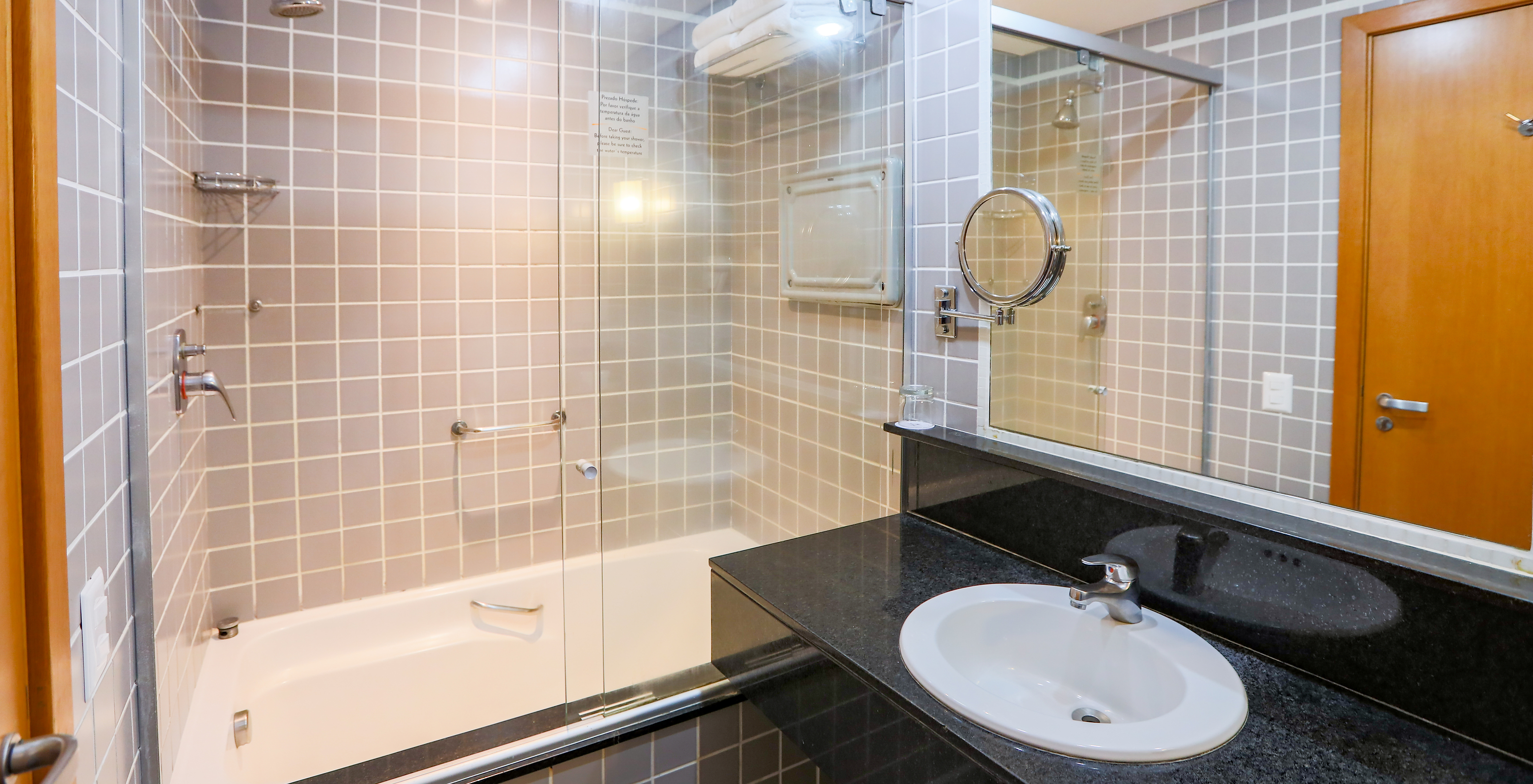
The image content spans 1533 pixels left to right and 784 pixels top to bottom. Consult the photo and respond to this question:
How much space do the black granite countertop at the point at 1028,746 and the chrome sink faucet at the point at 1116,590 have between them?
0.12m

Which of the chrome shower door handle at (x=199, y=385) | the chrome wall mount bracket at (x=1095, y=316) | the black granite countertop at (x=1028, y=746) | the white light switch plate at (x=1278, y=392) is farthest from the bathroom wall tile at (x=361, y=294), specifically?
the white light switch plate at (x=1278, y=392)

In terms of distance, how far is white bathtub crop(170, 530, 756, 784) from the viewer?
1.62 metres

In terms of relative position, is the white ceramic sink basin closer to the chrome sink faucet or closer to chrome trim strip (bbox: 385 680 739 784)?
the chrome sink faucet

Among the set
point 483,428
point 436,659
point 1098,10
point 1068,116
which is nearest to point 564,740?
point 436,659

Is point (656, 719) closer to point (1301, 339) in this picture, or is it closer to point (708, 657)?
point (708, 657)

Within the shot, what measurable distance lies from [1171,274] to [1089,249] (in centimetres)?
18

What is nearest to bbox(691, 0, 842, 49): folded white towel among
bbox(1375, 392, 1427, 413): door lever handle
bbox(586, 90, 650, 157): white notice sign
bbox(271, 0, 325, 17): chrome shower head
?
bbox(586, 90, 650, 157): white notice sign

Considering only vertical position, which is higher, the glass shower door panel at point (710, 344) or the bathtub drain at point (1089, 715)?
the glass shower door panel at point (710, 344)

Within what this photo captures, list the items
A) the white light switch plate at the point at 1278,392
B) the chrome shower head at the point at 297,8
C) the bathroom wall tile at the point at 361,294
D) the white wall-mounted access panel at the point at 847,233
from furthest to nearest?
the bathroom wall tile at the point at 361,294 < the white wall-mounted access panel at the point at 847,233 < the chrome shower head at the point at 297,8 < the white light switch plate at the point at 1278,392

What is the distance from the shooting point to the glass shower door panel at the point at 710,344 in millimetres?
1539

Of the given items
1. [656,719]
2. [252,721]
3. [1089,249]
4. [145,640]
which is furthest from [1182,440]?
[252,721]

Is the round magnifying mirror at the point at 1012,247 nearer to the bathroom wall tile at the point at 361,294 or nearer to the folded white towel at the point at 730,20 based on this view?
the folded white towel at the point at 730,20

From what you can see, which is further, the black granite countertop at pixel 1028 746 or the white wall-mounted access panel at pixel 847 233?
the white wall-mounted access panel at pixel 847 233

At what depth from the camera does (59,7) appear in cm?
83
